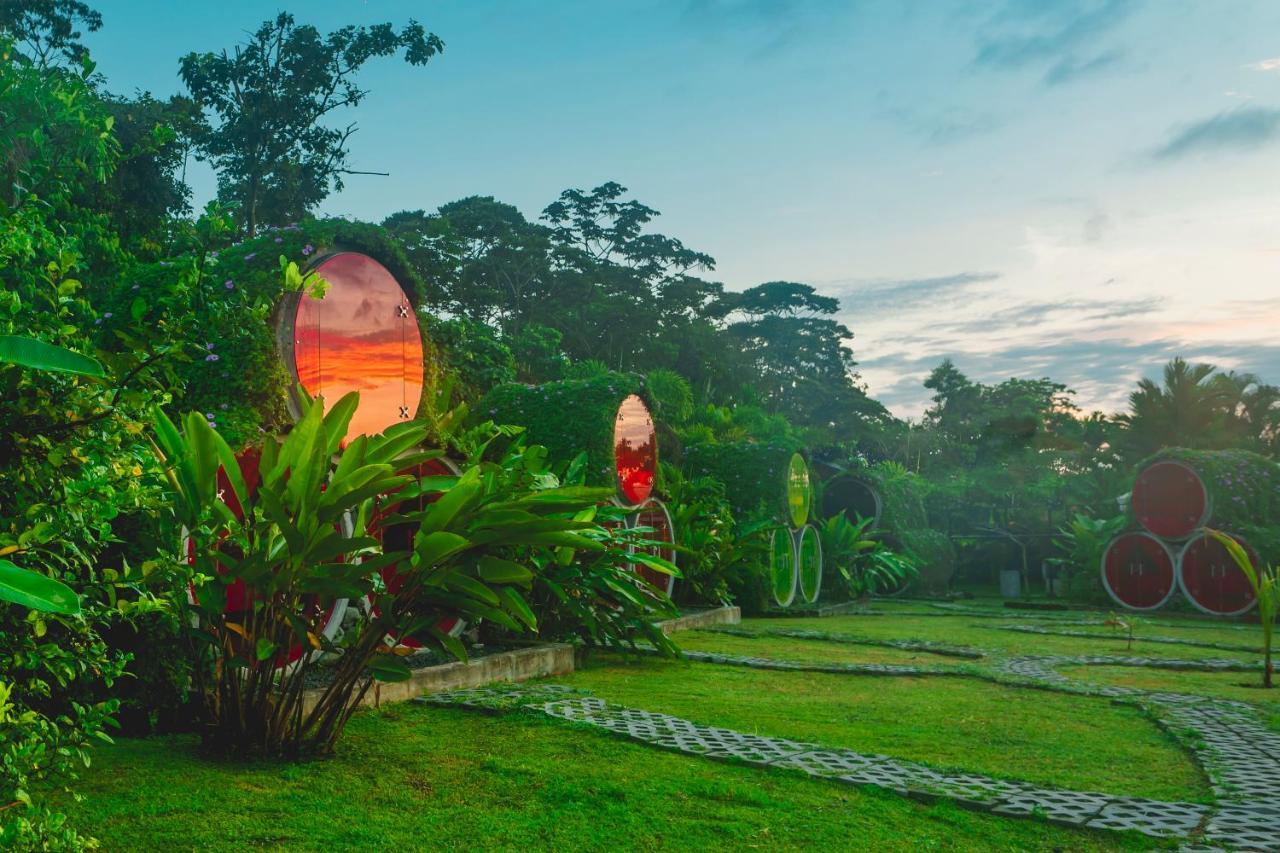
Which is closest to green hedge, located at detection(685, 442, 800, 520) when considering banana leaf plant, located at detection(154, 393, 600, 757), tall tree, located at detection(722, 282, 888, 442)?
banana leaf plant, located at detection(154, 393, 600, 757)

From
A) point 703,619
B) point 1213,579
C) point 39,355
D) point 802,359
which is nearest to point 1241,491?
point 1213,579

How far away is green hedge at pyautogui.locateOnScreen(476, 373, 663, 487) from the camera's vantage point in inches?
432

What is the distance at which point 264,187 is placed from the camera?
2634 cm

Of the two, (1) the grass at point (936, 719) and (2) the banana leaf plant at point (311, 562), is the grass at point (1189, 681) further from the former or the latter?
(2) the banana leaf plant at point (311, 562)

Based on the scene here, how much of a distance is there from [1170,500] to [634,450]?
9.93 metres

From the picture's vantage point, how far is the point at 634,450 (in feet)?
38.3

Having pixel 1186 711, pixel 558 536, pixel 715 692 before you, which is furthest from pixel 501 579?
pixel 1186 711

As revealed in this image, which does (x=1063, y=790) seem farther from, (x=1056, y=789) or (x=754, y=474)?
(x=754, y=474)

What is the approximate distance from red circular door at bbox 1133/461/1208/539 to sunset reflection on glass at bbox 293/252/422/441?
1321 centimetres

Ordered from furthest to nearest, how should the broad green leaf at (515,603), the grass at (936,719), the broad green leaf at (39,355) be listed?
the grass at (936,719)
the broad green leaf at (515,603)
the broad green leaf at (39,355)

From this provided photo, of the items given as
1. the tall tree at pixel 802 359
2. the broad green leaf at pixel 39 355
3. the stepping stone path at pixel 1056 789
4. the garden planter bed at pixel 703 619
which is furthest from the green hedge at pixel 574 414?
the tall tree at pixel 802 359

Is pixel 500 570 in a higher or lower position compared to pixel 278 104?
lower

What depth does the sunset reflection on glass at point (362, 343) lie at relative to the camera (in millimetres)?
7055

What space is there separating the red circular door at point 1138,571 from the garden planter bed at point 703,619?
7404mm
